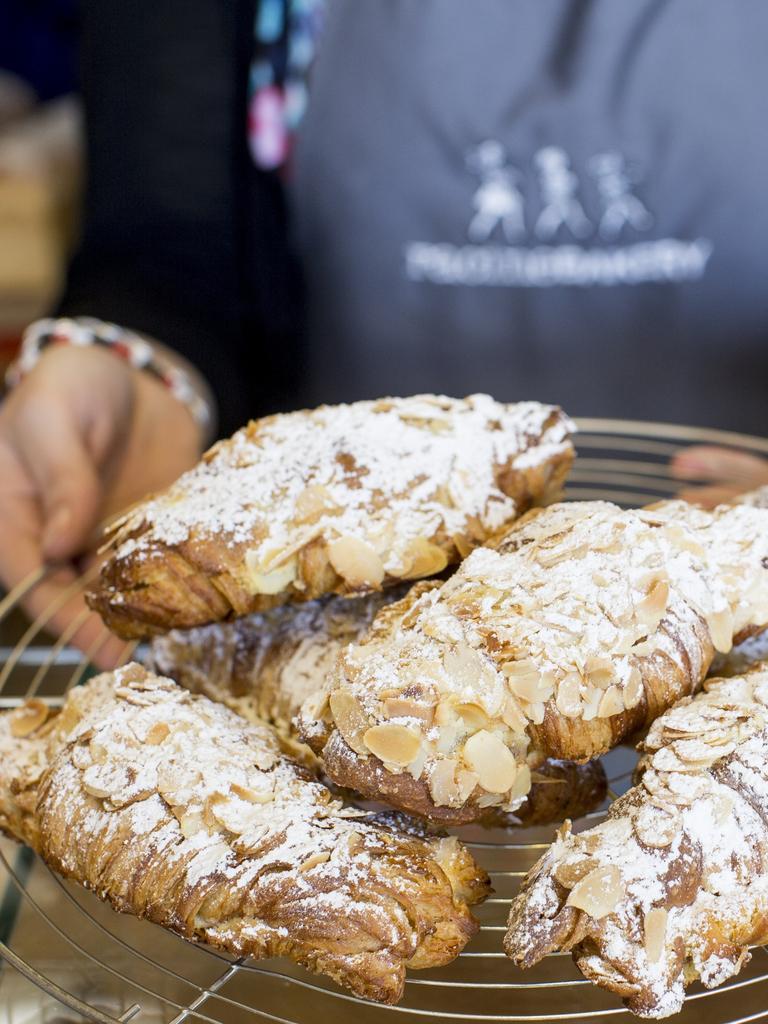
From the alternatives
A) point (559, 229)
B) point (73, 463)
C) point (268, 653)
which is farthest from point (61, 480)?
point (559, 229)

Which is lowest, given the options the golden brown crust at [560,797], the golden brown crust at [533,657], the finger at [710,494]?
the golden brown crust at [560,797]

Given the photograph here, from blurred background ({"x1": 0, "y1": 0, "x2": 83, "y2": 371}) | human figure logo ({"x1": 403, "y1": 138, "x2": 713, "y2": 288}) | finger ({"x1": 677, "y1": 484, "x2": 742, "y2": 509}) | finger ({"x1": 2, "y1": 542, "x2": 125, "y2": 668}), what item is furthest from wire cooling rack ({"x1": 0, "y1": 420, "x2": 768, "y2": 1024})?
blurred background ({"x1": 0, "y1": 0, "x2": 83, "y2": 371})

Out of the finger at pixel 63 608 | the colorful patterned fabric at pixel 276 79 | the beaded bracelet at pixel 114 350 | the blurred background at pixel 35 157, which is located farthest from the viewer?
the blurred background at pixel 35 157

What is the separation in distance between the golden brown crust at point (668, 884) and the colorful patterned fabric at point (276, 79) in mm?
1324

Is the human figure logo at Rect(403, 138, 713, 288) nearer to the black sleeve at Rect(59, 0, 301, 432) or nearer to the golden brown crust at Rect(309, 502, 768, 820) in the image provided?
the black sleeve at Rect(59, 0, 301, 432)

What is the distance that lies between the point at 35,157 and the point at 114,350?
1.44 meters

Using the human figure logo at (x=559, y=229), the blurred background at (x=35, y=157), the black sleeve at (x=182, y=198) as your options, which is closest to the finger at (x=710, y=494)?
the human figure logo at (x=559, y=229)

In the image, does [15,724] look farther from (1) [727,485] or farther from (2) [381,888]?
(1) [727,485]

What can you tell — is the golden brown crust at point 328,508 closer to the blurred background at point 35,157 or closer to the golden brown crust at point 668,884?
the golden brown crust at point 668,884

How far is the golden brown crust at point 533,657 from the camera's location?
2.08 ft

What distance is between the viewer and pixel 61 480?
1.23 meters

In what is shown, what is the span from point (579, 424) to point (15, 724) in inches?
27.3

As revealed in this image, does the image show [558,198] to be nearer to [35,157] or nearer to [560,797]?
[560,797]

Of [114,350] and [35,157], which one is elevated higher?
[35,157]
